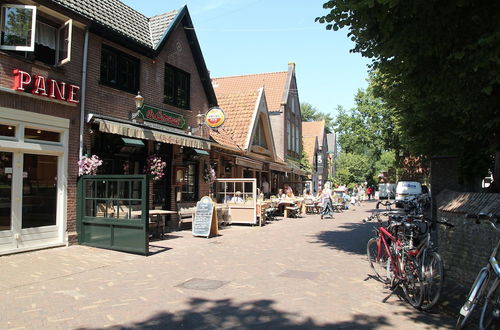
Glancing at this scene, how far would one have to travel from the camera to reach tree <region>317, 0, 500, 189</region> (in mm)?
5793

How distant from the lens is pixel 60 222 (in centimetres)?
940

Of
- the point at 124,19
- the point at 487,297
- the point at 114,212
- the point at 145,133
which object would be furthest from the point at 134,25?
the point at 487,297

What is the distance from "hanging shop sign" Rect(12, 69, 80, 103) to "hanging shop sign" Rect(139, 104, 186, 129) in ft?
8.29

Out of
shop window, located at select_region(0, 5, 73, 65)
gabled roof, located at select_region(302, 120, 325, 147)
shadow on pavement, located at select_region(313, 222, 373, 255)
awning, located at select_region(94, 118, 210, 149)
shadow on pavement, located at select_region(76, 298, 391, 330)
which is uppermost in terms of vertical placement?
gabled roof, located at select_region(302, 120, 325, 147)

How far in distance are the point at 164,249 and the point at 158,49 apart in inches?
255

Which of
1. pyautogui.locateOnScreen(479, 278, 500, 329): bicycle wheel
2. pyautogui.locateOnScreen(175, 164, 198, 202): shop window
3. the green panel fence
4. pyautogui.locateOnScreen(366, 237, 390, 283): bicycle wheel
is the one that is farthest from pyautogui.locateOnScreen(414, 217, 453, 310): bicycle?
pyautogui.locateOnScreen(175, 164, 198, 202): shop window

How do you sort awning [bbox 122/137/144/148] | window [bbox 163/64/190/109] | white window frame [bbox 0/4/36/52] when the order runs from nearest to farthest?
1. white window frame [bbox 0/4/36/52]
2. awning [bbox 122/137/144/148]
3. window [bbox 163/64/190/109]

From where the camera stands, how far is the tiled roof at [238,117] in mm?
20016

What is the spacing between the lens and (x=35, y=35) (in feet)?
29.1

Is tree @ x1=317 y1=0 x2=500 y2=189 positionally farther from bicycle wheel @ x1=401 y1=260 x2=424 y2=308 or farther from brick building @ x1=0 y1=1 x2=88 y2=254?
brick building @ x1=0 y1=1 x2=88 y2=254

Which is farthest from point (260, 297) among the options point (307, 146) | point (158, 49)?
point (307, 146)

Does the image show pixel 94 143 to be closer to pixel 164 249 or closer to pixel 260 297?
pixel 164 249

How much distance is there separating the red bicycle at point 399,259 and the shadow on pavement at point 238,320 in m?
0.81

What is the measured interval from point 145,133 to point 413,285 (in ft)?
26.5
